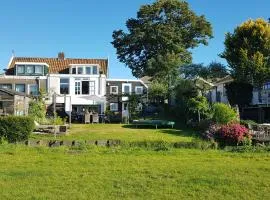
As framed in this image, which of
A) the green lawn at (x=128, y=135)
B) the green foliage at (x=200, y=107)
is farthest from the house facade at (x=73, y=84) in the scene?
the green lawn at (x=128, y=135)

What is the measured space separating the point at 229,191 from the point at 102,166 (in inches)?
166

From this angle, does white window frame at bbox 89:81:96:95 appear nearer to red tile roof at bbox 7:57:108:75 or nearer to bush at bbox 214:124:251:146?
red tile roof at bbox 7:57:108:75

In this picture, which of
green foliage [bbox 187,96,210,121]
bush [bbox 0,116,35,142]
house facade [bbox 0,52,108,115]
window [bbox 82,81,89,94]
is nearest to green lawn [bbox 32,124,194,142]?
bush [bbox 0,116,35,142]

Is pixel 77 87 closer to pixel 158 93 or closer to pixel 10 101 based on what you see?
pixel 158 93

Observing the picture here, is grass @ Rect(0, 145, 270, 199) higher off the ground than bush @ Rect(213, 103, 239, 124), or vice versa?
bush @ Rect(213, 103, 239, 124)

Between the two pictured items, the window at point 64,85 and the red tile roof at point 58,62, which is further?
the red tile roof at point 58,62

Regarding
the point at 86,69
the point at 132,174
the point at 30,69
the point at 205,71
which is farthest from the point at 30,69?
the point at 132,174

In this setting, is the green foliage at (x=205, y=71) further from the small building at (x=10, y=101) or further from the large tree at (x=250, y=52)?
the small building at (x=10, y=101)

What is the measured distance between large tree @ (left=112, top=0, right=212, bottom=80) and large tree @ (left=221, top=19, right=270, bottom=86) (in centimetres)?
2054

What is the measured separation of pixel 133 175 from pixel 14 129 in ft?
39.1

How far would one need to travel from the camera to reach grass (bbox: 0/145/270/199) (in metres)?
10.0

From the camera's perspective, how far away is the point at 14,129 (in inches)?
883

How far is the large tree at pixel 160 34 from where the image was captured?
2655 inches

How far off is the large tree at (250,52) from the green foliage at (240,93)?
2.90 feet
